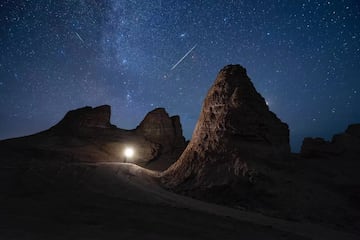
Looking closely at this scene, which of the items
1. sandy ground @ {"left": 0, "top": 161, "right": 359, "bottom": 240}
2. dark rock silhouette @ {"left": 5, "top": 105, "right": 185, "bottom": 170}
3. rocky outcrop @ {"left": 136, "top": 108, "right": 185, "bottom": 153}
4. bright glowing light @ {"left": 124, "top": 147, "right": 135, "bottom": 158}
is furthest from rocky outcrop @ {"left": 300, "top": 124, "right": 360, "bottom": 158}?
bright glowing light @ {"left": 124, "top": 147, "right": 135, "bottom": 158}

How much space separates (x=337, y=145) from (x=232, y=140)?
1620cm

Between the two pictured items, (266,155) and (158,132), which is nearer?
(266,155)

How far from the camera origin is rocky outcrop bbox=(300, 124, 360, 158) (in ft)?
76.5

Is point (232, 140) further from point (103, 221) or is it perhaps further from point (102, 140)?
point (102, 140)

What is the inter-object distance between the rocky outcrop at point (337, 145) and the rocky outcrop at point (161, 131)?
16393 mm

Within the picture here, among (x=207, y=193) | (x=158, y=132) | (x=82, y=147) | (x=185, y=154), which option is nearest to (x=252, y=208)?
(x=207, y=193)

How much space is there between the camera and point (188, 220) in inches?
277

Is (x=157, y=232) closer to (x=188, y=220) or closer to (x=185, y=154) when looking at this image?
(x=188, y=220)

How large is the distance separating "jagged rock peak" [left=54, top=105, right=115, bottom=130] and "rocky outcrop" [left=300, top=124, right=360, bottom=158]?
79.3 feet

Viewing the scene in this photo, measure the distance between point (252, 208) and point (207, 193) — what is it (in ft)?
8.38

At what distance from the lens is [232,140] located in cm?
1439

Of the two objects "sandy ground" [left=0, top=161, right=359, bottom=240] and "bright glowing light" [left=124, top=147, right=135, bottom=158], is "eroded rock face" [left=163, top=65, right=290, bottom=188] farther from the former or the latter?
"bright glowing light" [left=124, top=147, right=135, bottom=158]

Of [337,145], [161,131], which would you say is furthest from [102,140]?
[337,145]

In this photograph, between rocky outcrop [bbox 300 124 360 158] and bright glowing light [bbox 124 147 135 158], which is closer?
rocky outcrop [bbox 300 124 360 158]
